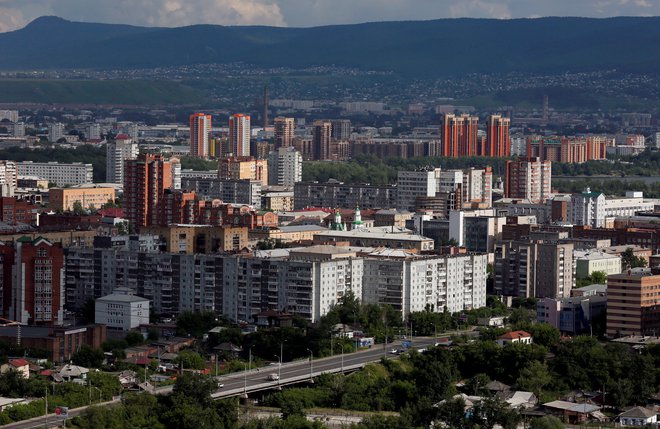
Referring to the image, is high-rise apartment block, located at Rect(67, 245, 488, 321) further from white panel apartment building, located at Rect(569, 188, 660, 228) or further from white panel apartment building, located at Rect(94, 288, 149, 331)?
white panel apartment building, located at Rect(569, 188, 660, 228)

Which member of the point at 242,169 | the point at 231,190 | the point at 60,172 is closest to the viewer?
the point at 231,190

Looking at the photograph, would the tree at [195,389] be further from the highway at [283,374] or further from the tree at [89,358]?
the tree at [89,358]

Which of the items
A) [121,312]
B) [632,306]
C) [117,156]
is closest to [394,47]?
[117,156]

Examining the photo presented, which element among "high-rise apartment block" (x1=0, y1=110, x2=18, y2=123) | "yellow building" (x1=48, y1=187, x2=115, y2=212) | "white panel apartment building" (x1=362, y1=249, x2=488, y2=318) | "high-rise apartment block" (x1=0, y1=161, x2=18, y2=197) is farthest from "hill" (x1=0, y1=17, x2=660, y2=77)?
"white panel apartment building" (x1=362, y1=249, x2=488, y2=318)

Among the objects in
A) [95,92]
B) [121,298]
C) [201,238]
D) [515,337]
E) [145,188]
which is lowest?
[515,337]

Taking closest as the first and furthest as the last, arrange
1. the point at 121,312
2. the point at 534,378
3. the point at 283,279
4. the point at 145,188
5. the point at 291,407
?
1. the point at 291,407
2. the point at 534,378
3. the point at 121,312
4. the point at 283,279
5. the point at 145,188

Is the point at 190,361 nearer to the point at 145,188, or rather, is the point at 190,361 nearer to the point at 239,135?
the point at 145,188

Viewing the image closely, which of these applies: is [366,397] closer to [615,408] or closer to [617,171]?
[615,408]
